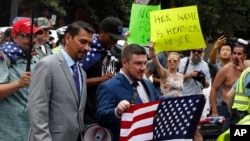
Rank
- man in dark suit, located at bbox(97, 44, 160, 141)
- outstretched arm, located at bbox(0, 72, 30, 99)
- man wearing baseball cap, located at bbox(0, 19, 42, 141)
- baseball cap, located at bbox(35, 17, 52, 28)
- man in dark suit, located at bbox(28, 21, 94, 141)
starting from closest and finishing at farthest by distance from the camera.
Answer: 1. man in dark suit, located at bbox(28, 21, 94, 141)
2. man in dark suit, located at bbox(97, 44, 160, 141)
3. outstretched arm, located at bbox(0, 72, 30, 99)
4. man wearing baseball cap, located at bbox(0, 19, 42, 141)
5. baseball cap, located at bbox(35, 17, 52, 28)

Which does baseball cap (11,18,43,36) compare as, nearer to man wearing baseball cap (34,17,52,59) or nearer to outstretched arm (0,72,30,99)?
man wearing baseball cap (34,17,52,59)

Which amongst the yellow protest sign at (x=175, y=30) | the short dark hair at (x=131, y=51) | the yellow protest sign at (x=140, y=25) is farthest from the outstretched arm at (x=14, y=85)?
the yellow protest sign at (x=175, y=30)

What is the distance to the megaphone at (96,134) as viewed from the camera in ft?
20.7

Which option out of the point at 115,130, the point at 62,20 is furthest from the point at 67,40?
the point at 62,20

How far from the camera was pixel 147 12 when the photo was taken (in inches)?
357

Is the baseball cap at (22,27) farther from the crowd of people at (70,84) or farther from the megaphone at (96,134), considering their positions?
the megaphone at (96,134)

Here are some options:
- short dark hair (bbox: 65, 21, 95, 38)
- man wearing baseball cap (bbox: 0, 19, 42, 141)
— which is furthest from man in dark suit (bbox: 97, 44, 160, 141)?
man wearing baseball cap (bbox: 0, 19, 42, 141)

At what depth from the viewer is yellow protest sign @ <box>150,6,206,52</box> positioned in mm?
8641

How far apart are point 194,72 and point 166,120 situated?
6062mm

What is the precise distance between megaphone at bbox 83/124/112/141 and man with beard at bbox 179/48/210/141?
5607 mm

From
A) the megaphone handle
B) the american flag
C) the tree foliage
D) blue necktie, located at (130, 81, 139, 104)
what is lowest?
the tree foliage

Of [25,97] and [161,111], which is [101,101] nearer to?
[161,111]

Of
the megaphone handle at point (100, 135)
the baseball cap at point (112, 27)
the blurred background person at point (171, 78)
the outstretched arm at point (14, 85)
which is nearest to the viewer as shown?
the megaphone handle at point (100, 135)

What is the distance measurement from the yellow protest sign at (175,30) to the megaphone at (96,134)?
7.69ft
